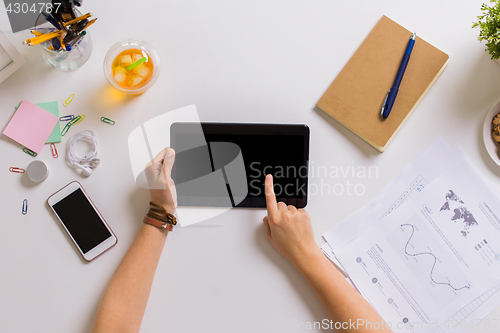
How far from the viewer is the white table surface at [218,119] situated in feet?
2.91

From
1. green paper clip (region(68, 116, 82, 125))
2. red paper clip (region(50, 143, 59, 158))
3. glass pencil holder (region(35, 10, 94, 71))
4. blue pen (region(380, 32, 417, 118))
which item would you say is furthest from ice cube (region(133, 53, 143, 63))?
blue pen (region(380, 32, 417, 118))

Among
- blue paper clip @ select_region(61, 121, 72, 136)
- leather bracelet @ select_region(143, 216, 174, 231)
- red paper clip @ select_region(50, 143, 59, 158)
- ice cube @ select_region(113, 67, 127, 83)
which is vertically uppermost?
ice cube @ select_region(113, 67, 127, 83)

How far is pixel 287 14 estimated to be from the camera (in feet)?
3.10

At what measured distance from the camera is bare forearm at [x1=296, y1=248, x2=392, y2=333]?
82cm

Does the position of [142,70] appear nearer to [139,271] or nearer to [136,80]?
[136,80]

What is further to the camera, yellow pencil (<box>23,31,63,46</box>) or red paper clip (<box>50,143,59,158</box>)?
red paper clip (<box>50,143,59,158</box>)

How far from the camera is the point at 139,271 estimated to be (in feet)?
2.81

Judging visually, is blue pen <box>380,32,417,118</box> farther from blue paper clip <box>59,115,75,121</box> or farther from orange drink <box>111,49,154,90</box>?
blue paper clip <box>59,115,75,121</box>

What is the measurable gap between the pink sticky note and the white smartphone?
156mm

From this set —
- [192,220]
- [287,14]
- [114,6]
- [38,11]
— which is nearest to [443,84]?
[287,14]

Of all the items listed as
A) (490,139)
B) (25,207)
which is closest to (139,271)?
(25,207)

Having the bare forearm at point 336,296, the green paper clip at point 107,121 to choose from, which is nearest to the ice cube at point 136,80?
the green paper clip at point 107,121

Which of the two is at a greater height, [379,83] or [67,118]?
[379,83]

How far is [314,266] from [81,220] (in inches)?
25.7
